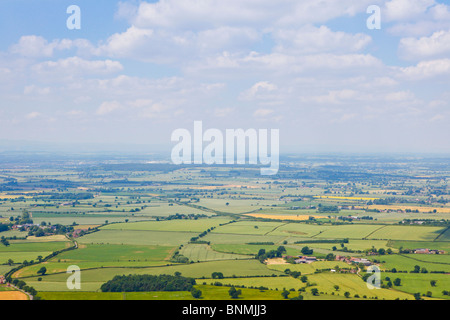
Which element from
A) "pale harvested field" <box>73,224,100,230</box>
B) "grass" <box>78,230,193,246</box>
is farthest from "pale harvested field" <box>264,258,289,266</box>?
"pale harvested field" <box>73,224,100,230</box>

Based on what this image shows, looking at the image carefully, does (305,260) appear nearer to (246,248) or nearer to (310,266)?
(310,266)

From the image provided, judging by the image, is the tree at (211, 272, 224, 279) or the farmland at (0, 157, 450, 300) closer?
the farmland at (0, 157, 450, 300)

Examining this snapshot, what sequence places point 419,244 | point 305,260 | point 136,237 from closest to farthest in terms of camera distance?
point 305,260, point 419,244, point 136,237

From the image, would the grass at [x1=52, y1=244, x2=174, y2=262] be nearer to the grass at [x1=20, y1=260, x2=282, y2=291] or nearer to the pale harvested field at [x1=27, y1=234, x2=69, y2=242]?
the grass at [x1=20, y1=260, x2=282, y2=291]

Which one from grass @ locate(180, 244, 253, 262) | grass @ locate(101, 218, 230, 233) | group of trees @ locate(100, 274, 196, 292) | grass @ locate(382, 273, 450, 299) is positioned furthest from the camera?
grass @ locate(101, 218, 230, 233)

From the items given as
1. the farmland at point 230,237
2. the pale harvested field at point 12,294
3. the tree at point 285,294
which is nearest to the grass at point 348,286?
the farmland at point 230,237

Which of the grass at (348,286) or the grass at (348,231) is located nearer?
the grass at (348,286)

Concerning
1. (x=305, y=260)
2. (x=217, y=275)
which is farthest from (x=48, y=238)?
(x=305, y=260)
